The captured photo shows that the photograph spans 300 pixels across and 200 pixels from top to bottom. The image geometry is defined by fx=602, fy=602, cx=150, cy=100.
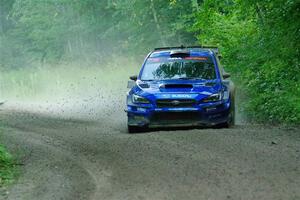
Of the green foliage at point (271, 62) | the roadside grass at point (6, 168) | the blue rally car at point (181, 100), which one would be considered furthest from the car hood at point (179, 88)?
the roadside grass at point (6, 168)

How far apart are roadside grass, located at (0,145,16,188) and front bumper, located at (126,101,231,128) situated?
3.75m

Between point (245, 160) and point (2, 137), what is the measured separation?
5.44 m

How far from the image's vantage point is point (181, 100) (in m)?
12.1

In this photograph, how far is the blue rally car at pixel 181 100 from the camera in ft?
39.8

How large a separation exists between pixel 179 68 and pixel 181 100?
1.46m

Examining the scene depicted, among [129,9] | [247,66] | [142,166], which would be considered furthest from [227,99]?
[129,9]

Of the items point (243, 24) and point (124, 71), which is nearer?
point (243, 24)

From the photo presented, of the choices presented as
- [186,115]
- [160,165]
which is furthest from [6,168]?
[186,115]

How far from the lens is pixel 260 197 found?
6.51 m

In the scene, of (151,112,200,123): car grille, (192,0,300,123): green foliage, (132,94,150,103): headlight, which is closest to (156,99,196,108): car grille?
(151,112,200,123): car grille

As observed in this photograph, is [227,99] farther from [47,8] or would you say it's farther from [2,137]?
[47,8]

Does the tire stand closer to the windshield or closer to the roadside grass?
the windshield

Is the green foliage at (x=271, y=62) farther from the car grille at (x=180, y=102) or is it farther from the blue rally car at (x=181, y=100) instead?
the car grille at (x=180, y=102)

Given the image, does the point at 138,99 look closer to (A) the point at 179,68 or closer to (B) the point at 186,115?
(B) the point at 186,115
